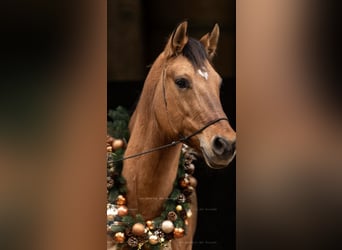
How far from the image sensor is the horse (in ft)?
→ 8.87

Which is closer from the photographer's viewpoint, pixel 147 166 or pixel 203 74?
pixel 203 74

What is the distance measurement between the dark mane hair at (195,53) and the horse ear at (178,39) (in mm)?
26

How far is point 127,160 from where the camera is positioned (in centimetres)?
285

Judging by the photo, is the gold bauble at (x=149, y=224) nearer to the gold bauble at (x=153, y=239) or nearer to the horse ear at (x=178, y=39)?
the gold bauble at (x=153, y=239)

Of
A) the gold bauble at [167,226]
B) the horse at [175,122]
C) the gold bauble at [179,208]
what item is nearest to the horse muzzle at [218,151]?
the horse at [175,122]

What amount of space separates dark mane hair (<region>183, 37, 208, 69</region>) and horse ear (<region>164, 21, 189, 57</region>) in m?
0.03

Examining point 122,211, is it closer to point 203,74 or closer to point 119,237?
point 119,237

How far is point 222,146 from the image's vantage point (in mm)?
2723

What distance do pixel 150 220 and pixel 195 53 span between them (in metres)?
0.93

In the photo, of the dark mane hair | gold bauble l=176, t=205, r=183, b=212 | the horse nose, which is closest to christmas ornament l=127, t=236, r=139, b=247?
gold bauble l=176, t=205, r=183, b=212

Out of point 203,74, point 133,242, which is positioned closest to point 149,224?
point 133,242
